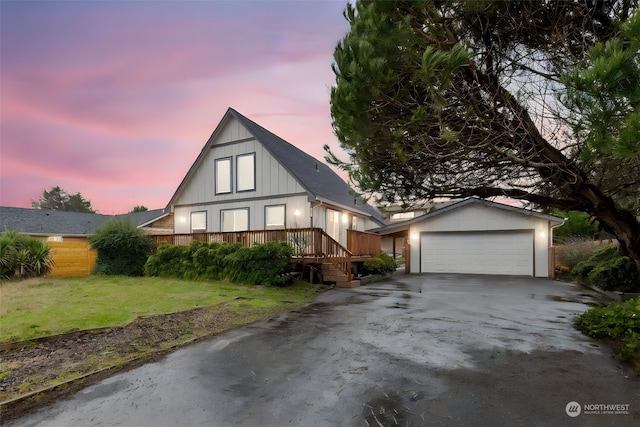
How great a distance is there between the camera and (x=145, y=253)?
15086 millimetres

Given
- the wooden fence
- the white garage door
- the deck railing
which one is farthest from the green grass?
the white garage door

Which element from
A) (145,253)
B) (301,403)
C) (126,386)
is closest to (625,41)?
(301,403)

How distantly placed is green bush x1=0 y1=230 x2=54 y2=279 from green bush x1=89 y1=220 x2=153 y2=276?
174 cm

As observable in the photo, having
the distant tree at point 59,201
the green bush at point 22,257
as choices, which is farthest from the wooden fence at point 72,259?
the distant tree at point 59,201

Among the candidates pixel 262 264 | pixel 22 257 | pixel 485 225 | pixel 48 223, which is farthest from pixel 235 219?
pixel 48 223

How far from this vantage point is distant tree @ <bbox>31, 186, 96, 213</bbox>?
57.9 metres

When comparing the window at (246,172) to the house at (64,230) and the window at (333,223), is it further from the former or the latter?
the house at (64,230)

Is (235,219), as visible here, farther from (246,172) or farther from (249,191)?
(246,172)

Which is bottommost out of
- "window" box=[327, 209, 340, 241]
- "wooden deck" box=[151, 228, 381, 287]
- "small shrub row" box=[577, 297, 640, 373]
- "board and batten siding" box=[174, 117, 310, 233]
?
"small shrub row" box=[577, 297, 640, 373]

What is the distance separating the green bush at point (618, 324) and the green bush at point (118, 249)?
15952 millimetres

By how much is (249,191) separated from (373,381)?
1356 cm

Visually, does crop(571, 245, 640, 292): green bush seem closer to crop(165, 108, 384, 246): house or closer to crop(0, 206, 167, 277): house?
crop(165, 108, 384, 246): house

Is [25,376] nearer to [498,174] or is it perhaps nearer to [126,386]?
[126,386]

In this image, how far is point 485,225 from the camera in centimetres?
1708
